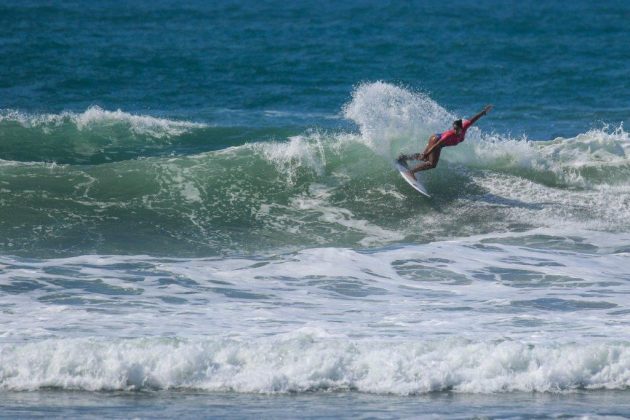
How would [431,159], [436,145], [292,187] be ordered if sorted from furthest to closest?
[292,187] → [431,159] → [436,145]

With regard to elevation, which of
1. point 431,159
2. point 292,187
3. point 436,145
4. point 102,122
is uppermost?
point 102,122

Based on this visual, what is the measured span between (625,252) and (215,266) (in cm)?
570

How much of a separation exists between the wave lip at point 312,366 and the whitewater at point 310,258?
0.8 inches

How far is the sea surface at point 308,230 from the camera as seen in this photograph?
1045 centimetres

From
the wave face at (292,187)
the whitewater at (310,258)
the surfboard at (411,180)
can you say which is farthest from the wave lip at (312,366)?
the surfboard at (411,180)

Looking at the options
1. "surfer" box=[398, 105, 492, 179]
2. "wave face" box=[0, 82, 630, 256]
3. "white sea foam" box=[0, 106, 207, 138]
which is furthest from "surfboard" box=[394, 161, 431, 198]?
"white sea foam" box=[0, 106, 207, 138]

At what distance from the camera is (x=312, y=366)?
10602 mm

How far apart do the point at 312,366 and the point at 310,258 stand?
4416 mm

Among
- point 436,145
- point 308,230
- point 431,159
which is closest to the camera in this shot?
point 308,230

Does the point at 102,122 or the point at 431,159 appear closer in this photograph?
the point at 431,159

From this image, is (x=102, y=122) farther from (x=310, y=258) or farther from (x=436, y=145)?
(x=310, y=258)

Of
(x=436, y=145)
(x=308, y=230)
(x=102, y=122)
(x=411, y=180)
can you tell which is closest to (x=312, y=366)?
(x=308, y=230)

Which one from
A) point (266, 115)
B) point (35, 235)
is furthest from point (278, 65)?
point (35, 235)

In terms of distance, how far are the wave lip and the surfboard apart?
724cm
